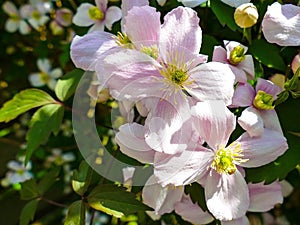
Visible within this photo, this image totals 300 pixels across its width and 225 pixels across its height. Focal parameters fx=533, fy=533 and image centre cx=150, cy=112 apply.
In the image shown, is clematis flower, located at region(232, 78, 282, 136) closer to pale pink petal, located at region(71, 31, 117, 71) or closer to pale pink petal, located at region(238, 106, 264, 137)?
pale pink petal, located at region(238, 106, 264, 137)

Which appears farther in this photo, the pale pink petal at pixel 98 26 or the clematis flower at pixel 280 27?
the pale pink petal at pixel 98 26

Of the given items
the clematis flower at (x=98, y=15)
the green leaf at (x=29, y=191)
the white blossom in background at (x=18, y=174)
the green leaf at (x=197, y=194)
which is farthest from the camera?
the white blossom in background at (x=18, y=174)

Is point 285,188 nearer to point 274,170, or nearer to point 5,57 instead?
point 274,170

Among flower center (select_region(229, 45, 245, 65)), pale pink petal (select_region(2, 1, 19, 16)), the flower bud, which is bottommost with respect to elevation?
pale pink petal (select_region(2, 1, 19, 16))

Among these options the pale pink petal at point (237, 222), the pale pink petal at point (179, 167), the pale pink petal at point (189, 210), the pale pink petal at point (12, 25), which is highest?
the pale pink petal at point (179, 167)

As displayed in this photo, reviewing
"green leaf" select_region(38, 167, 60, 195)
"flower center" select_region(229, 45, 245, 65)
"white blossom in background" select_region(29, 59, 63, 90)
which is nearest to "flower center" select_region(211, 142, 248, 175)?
"flower center" select_region(229, 45, 245, 65)

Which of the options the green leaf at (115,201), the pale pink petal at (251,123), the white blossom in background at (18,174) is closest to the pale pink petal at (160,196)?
the green leaf at (115,201)

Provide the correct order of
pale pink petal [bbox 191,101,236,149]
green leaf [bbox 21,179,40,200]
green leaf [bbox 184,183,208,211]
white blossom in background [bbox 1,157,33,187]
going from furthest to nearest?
white blossom in background [bbox 1,157,33,187], green leaf [bbox 21,179,40,200], green leaf [bbox 184,183,208,211], pale pink petal [bbox 191,101,236,149]

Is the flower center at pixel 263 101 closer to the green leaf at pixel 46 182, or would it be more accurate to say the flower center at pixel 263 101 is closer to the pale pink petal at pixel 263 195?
the pale pink petal at pixel 263 195
